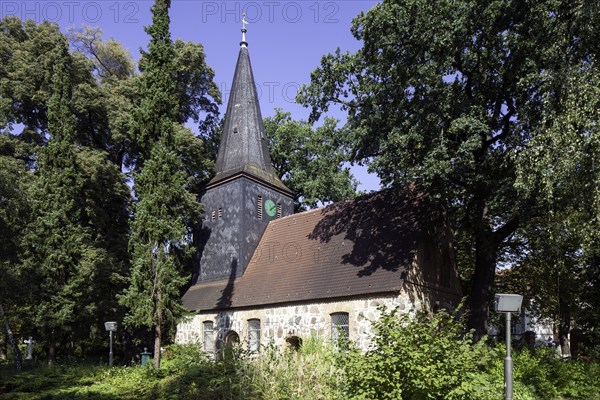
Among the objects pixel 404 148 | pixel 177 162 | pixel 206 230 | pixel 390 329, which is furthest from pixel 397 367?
pixel 206 230

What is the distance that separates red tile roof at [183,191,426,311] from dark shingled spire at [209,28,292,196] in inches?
130

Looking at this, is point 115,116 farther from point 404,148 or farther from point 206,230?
point 404,148

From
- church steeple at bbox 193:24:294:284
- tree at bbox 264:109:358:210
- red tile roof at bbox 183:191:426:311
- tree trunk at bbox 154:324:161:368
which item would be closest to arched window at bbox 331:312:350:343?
red tile roof at bbox 183:191:426:311

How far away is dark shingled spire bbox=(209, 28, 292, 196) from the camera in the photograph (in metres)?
27.1

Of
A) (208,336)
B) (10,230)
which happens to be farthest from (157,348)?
(208,336)

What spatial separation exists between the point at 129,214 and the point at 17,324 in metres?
10.2

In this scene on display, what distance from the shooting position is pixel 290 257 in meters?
23.4

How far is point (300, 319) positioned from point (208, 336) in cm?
646

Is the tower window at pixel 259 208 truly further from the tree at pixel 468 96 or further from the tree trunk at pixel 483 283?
the tree trunk at pixel 483 283

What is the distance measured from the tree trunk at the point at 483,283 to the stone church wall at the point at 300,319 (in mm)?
1849

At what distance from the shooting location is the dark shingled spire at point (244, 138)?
2708 cm

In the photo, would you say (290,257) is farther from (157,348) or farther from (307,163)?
(307,163)

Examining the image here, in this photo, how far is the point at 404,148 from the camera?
52.7 ft

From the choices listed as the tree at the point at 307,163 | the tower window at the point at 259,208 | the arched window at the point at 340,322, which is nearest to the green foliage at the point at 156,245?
the arched window at the point at 340,322
